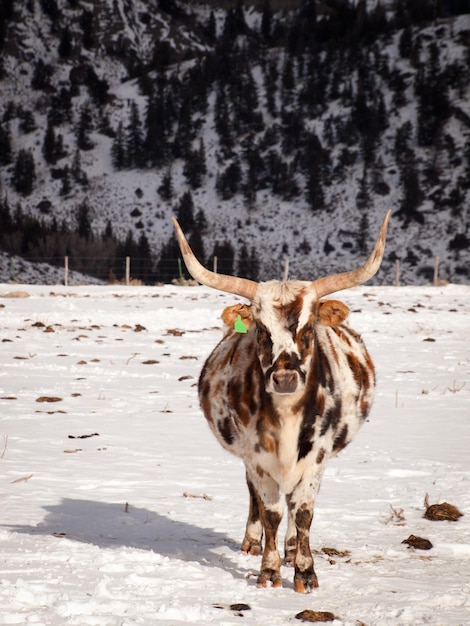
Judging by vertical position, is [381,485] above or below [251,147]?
below

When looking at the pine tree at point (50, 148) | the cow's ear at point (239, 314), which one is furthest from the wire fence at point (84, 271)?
the cow's ear at point (239, 314)

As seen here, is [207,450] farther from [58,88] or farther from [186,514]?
[58,88]

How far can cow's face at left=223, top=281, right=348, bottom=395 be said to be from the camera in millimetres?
4004

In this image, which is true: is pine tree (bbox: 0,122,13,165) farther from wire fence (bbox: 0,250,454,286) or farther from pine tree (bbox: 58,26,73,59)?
wire fence (bbox: 0,250,454,286)

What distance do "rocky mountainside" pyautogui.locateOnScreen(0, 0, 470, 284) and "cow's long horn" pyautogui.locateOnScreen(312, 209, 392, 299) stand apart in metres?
47.7

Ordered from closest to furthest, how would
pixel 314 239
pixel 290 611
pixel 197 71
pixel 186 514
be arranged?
pixel 290 611
pixel 186 514
pixel 314 239
pixel 197 71

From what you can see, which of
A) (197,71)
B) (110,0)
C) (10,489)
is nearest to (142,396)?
(10,489)

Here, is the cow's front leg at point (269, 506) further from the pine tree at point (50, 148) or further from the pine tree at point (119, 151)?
the pine tree at point (50, 148)

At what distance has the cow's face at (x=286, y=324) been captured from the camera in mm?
4004

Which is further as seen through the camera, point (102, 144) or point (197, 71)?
point (197, 71)

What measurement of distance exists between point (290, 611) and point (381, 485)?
262 centimetres

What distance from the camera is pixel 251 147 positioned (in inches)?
3219

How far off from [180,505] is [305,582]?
1.67m

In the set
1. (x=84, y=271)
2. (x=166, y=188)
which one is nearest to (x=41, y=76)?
(x=166, y=188)
